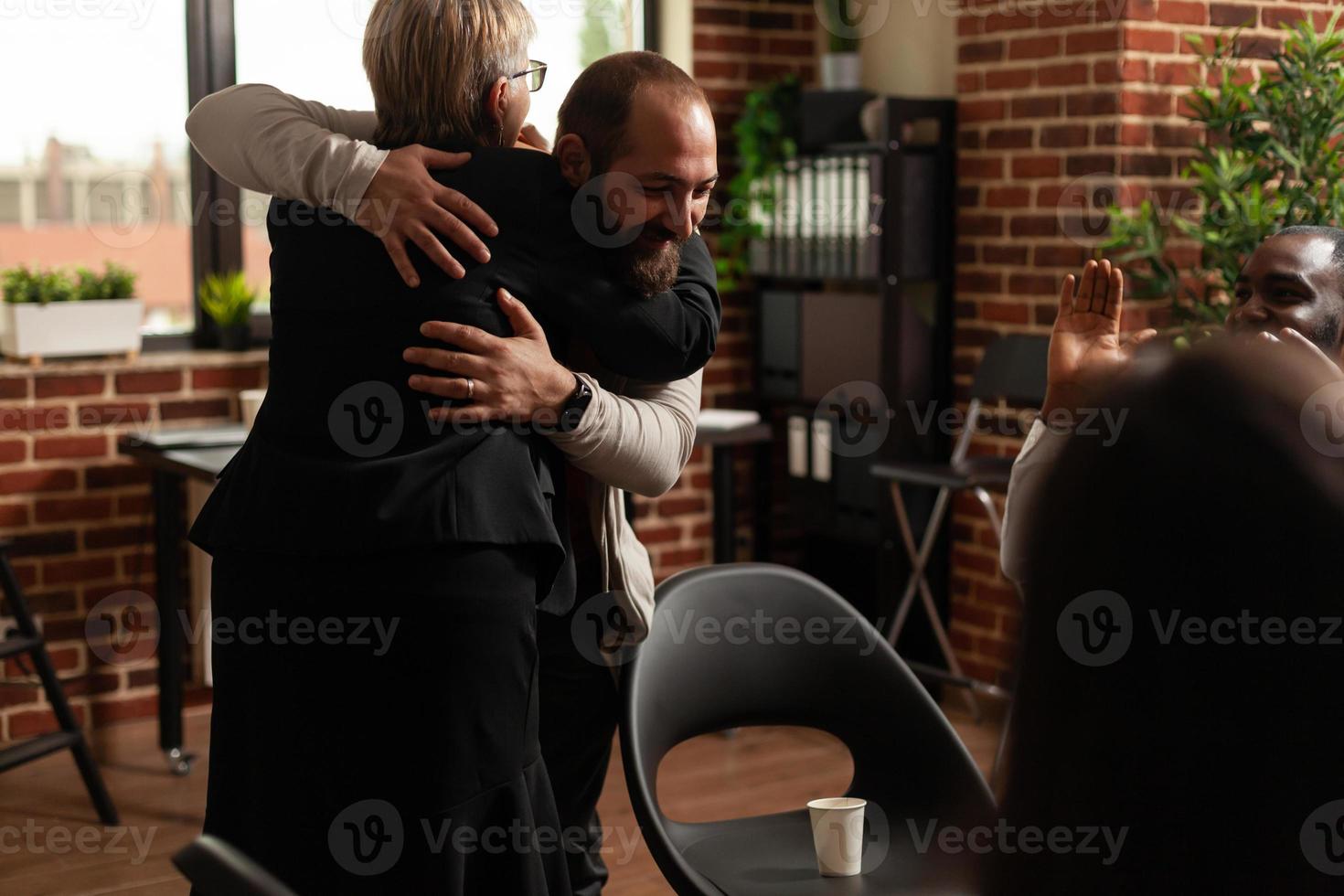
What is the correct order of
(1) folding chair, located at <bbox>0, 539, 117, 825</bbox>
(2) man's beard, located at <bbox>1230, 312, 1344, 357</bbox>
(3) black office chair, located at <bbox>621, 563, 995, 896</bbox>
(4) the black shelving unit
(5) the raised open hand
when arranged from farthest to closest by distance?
1. (4) the black shelving unit
2. (1) folding chair, located at <bbox>0, 539, 117, 825</bbox>
3. (2) man's beard, located at <bbox>1230, 312, 1344, 357</bbox>
4. (3) black office chair, located at <bbox>621, 563, 995, 896</bbox>
5. (5) the raised open hand

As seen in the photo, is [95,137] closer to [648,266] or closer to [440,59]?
[440,59]

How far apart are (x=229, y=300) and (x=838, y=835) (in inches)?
115

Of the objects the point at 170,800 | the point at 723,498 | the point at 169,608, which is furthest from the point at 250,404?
the point at 723,498

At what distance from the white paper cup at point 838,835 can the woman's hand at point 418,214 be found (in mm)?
762

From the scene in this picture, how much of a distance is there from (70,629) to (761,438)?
77.5 inches

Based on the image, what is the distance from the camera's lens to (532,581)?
4.73 feet

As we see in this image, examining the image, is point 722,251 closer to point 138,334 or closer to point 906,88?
point 906,88

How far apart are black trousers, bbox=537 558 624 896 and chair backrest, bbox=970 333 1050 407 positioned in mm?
2222

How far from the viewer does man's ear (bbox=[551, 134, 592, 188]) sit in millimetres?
1493

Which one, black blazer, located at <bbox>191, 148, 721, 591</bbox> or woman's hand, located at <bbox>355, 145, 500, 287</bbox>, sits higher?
woman's hand, located at <bbox>355, 145, 500, 287</bbox>

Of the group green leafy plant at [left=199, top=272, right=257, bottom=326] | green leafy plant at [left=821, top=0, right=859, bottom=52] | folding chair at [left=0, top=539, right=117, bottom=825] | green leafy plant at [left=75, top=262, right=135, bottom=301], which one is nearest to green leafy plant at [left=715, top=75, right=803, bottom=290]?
green leafy plant at [left=821, top=0, right=859, bottom=52]

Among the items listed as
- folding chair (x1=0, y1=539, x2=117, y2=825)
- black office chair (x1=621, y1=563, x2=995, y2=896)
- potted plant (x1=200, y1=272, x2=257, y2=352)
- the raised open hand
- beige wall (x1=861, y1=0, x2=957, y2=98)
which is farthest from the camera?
beige wall (x1=861, y1=0, x2=957, y2=98)

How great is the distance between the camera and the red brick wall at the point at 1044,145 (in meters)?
3.73

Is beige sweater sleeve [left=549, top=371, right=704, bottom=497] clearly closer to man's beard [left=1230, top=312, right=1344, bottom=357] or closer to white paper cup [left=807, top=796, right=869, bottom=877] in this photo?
white paper cup [left=807, top=796, right=869, bottom=877]
